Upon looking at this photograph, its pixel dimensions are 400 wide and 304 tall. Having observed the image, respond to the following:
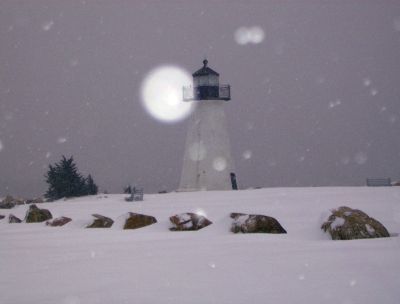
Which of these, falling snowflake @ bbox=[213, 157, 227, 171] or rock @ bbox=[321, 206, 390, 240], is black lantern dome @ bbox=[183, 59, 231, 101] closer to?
falling snowflake @ bbox=[213, 157, 227, 171]

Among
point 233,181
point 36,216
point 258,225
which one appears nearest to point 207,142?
point 233,181

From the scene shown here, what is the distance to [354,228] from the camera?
539 centimetres

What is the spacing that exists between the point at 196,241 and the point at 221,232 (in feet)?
3.71

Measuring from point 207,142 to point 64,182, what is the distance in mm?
11186

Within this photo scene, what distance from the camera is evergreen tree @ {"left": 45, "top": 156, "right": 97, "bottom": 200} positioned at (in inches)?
1265

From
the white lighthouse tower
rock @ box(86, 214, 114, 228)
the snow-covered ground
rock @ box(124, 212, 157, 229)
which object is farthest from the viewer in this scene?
the white lighthouse tower

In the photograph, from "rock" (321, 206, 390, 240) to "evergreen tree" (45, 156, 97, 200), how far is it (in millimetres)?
28792

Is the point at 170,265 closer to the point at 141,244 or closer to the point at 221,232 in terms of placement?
the point at 141,244

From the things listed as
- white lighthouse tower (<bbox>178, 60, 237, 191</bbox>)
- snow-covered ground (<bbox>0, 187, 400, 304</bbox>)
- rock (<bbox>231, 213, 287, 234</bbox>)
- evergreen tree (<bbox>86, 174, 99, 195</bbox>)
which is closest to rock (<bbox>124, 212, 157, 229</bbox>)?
snow-covered ground (<bbox>0, 187, 400, 304</bbox>)

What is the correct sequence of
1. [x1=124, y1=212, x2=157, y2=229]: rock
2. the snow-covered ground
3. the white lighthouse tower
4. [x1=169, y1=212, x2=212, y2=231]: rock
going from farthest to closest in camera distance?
the white lighthouse tower, [x1=124, y1=212, x2=157, y2=229]: rock, [x1=169, y1=212, x2=212, y2=231]: rock, the snow-covered ground

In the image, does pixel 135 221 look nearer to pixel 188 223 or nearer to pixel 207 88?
pixel 188 223

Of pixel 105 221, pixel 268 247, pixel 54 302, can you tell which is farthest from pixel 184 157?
pixel 54 302

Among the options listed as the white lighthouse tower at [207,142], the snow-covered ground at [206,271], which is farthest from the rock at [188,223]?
the white lighthouse tower at [207,142]

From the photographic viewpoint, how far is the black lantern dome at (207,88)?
31.1 m
